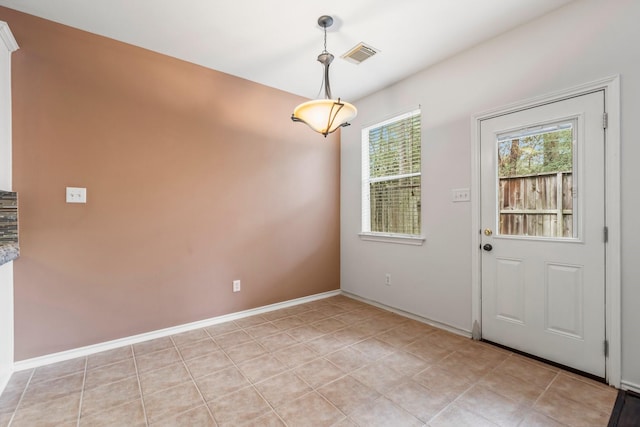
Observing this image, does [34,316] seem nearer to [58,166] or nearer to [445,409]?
[58,166]

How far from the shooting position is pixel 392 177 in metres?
3.40

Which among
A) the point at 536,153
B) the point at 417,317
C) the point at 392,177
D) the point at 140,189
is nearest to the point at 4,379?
the point at 140,189

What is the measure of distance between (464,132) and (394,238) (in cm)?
132

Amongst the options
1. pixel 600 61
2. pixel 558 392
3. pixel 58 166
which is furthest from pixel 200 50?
pixel 558 392

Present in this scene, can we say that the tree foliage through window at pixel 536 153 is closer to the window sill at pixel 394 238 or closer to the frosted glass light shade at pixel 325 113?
the window sill at pixel 394 238

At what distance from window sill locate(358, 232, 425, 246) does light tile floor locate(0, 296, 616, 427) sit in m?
0.93

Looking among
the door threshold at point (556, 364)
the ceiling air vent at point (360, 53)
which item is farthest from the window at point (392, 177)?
the door threshold at point (556, 364)

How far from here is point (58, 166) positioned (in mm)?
2254

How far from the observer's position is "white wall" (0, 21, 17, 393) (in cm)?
195

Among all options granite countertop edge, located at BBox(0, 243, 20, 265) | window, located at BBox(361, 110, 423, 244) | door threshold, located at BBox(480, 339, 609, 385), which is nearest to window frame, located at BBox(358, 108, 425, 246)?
window, located at BBox(361, 110, 423, 244)

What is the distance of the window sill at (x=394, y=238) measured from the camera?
3.04 metres

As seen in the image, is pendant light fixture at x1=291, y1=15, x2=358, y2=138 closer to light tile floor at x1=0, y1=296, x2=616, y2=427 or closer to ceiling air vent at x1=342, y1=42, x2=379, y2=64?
ceiling air vent at x1=342, y1=42, x2=379, y2=64

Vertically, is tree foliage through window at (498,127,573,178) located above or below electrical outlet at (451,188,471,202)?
above

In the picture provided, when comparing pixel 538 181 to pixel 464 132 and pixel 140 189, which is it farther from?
pixel 140 189
